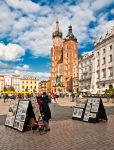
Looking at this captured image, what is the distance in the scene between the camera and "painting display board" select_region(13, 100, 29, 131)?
12866mm

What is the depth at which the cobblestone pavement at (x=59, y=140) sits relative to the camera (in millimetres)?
9062

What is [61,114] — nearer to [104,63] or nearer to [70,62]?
[104,63]

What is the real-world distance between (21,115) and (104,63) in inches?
2057

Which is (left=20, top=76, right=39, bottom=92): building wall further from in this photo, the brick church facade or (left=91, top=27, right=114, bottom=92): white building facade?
(left=91, top=27, right=114, bottom=92): white building facade

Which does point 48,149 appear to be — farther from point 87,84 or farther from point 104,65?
point 87,84

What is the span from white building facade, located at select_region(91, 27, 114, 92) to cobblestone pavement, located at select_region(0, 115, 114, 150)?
47.4 metres

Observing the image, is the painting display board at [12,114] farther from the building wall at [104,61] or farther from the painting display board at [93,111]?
the building wall at [104,61]

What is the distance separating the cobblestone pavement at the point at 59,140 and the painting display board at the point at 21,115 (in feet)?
1.25

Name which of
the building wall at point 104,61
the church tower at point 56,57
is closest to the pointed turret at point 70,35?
the church tower at point 56,57

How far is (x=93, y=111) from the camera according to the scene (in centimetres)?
1567

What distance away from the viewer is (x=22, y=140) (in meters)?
10.4

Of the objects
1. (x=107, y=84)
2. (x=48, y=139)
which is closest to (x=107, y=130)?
(x=48, y=139)

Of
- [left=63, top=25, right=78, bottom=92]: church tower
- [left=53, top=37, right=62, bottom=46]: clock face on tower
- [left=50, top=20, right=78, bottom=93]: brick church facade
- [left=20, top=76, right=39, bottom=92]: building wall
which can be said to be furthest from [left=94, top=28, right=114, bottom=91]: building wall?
[left=20, top=76, right=39, bottom=92]: building wall

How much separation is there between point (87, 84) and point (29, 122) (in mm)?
77022
